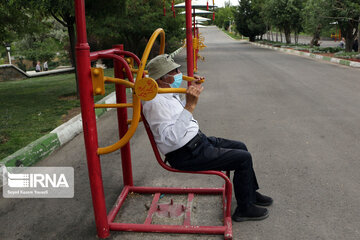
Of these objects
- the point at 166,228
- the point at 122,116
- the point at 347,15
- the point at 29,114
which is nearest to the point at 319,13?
the point at 347,15

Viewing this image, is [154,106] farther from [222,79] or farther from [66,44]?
[66,44]

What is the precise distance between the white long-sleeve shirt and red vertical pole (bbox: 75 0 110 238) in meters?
0.43

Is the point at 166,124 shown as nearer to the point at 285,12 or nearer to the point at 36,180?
the point at 36,180

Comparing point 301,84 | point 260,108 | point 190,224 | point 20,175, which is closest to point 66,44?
point 301,84

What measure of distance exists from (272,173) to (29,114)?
16.6 feet

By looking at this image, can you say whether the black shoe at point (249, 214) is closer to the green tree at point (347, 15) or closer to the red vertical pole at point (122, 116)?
the red vertical pole at point (122, 116)

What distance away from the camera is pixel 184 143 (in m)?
2.80

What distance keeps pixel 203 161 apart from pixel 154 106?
57cm

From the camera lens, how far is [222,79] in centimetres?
1183

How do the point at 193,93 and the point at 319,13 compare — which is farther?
the point at 319,13

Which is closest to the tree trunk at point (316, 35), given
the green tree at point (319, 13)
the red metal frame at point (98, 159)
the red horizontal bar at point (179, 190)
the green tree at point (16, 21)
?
the green tree at point (319, 13)

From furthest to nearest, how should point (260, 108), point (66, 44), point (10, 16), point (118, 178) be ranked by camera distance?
point (66, 44) → point (10, 16) → point (260, 108) → point (118, 178)

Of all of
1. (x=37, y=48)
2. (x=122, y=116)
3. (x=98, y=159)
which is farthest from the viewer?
(x=37, y=48)

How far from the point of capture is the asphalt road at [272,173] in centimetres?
291
